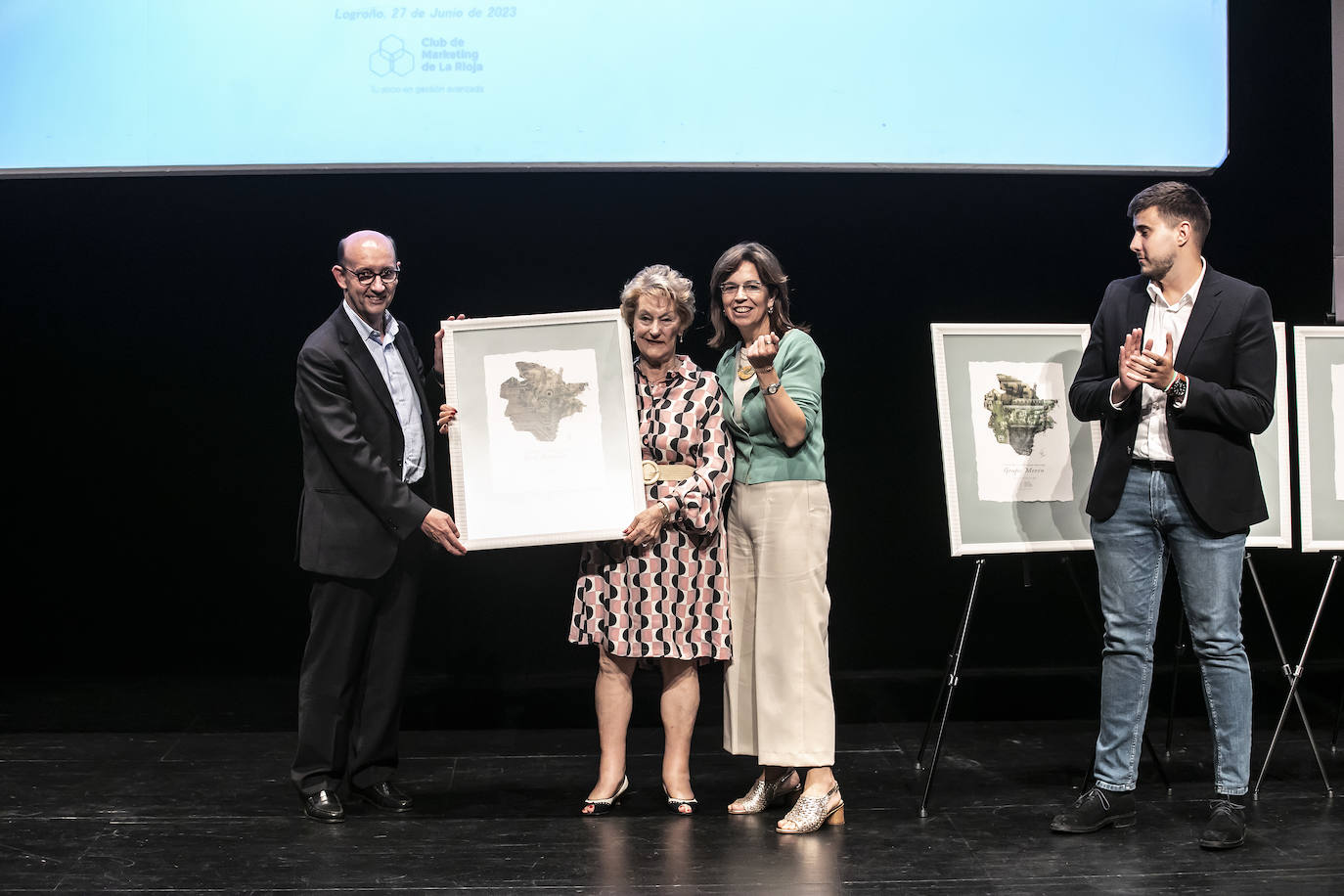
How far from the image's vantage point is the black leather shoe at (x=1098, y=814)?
3.20 m

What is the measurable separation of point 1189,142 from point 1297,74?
0.60 m

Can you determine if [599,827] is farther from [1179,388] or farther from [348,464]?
[1179,388]

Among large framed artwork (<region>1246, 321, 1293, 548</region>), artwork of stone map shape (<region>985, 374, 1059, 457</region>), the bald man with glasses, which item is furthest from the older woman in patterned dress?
large framed artwork (<region>1246, 321, 1293, 548</region>)

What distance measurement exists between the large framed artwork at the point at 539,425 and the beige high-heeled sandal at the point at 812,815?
0.88 m

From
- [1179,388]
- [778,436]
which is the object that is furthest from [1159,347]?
[778,436]

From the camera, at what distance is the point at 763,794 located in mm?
3426

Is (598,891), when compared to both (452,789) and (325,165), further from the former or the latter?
(325,165)

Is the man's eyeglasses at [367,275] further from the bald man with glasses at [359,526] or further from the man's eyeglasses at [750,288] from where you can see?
the man's eyeglasses at [750,288]

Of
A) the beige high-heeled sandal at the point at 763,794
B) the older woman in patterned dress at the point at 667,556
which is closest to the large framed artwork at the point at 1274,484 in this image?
the beige high-heeled sandal at the point at 763,794

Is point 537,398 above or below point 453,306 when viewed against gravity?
below

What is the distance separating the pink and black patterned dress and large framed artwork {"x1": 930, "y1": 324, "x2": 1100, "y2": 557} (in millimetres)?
704

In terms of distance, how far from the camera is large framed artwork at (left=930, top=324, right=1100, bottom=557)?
141 inches

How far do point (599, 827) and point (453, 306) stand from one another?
1942 mm

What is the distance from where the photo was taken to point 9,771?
3803mm
